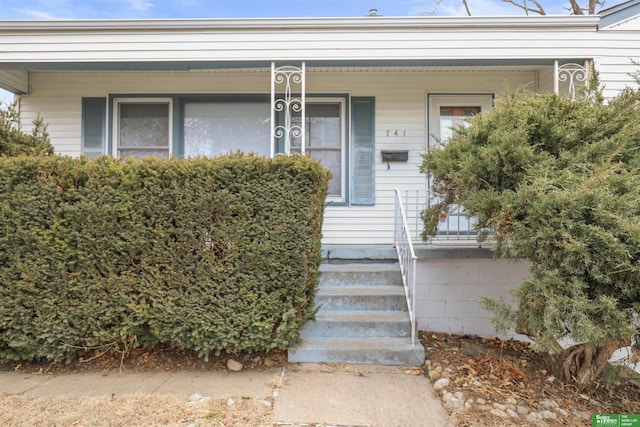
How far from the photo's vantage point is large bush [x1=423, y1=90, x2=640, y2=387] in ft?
8.02

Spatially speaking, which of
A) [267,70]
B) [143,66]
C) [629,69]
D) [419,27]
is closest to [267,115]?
[267,70]

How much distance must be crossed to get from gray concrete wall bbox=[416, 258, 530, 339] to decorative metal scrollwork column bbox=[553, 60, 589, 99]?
2173 mm

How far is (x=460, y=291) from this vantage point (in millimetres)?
4293

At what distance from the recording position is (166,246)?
315 centimetres

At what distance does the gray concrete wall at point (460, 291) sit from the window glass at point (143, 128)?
151 inches

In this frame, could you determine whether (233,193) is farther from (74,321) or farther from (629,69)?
(629,69)

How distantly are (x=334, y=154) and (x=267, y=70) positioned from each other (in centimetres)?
144

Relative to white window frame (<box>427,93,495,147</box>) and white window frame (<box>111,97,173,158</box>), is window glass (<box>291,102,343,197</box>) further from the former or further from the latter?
white window frame (<box>111,97,173,158</box>)

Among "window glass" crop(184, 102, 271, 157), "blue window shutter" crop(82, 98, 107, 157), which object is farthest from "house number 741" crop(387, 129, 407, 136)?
"blue window shutter" crop(82, 98, 107, 157)

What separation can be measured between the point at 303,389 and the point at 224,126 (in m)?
3.74

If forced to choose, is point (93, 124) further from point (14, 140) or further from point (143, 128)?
point (14, 140)

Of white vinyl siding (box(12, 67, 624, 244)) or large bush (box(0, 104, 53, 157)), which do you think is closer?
large bush (box(0, 104, 53, 157))

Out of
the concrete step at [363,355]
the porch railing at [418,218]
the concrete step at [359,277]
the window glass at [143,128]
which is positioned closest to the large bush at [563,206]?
the concrete step at [363,355]

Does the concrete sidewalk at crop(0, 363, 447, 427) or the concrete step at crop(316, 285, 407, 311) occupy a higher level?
the concrete step at crop(316, 285, 407, 311)
